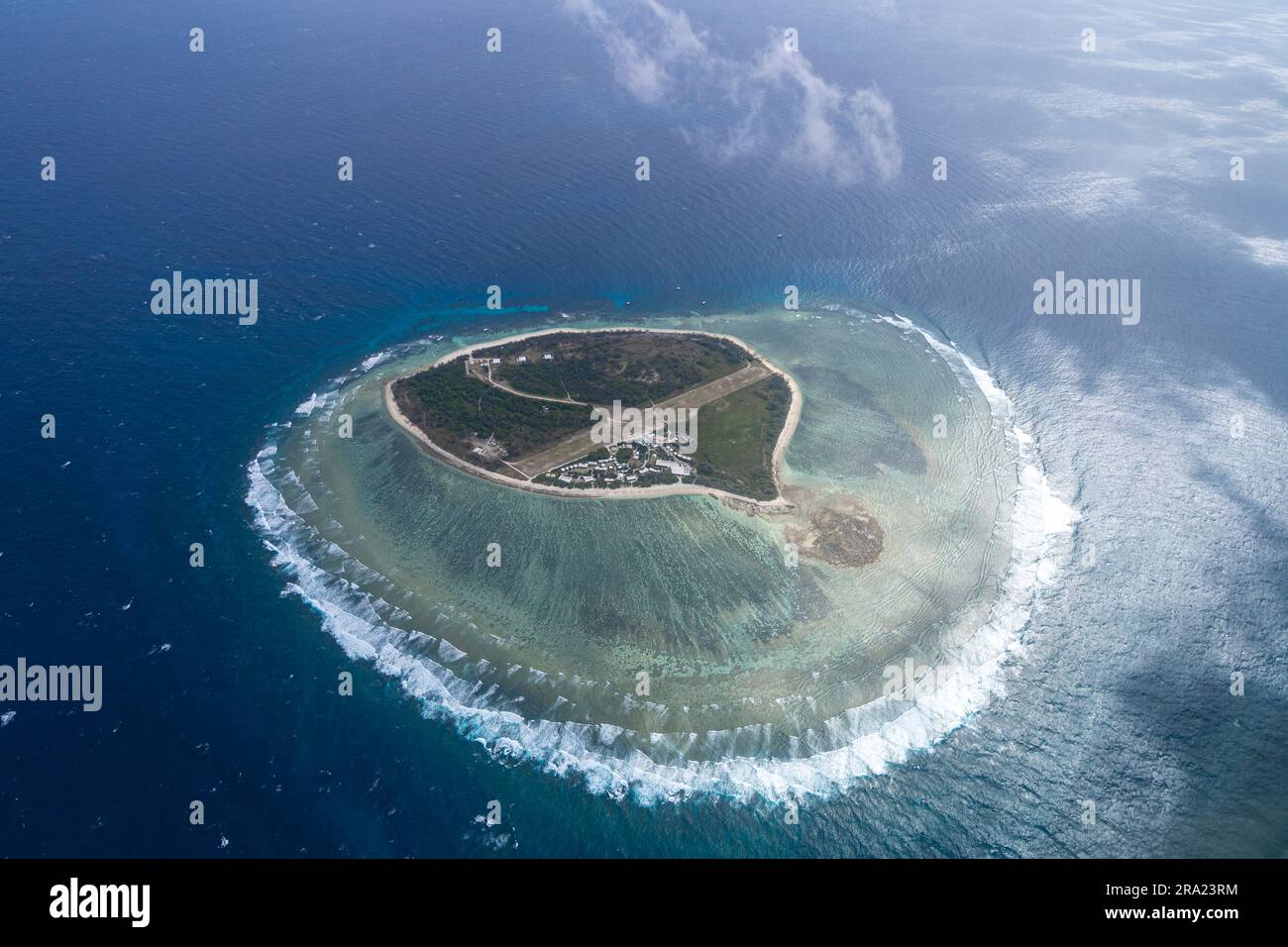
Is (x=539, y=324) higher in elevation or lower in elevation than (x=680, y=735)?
higher

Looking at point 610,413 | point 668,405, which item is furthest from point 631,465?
point 668,405

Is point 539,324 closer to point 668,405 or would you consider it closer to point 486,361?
point 486,361

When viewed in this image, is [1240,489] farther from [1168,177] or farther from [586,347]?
[1168,177]

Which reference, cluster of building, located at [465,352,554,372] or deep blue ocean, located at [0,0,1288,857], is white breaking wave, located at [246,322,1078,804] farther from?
cluster of building, located at [465,352,554,372]

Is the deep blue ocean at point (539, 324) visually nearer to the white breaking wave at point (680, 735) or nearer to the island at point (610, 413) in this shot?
the white breaking wave at point (680, 735)

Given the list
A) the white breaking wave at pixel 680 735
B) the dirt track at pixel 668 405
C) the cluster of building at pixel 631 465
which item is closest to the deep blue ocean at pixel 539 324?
the white breaking wave at pixel 680 735

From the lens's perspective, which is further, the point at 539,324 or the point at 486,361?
the point at 539,324
